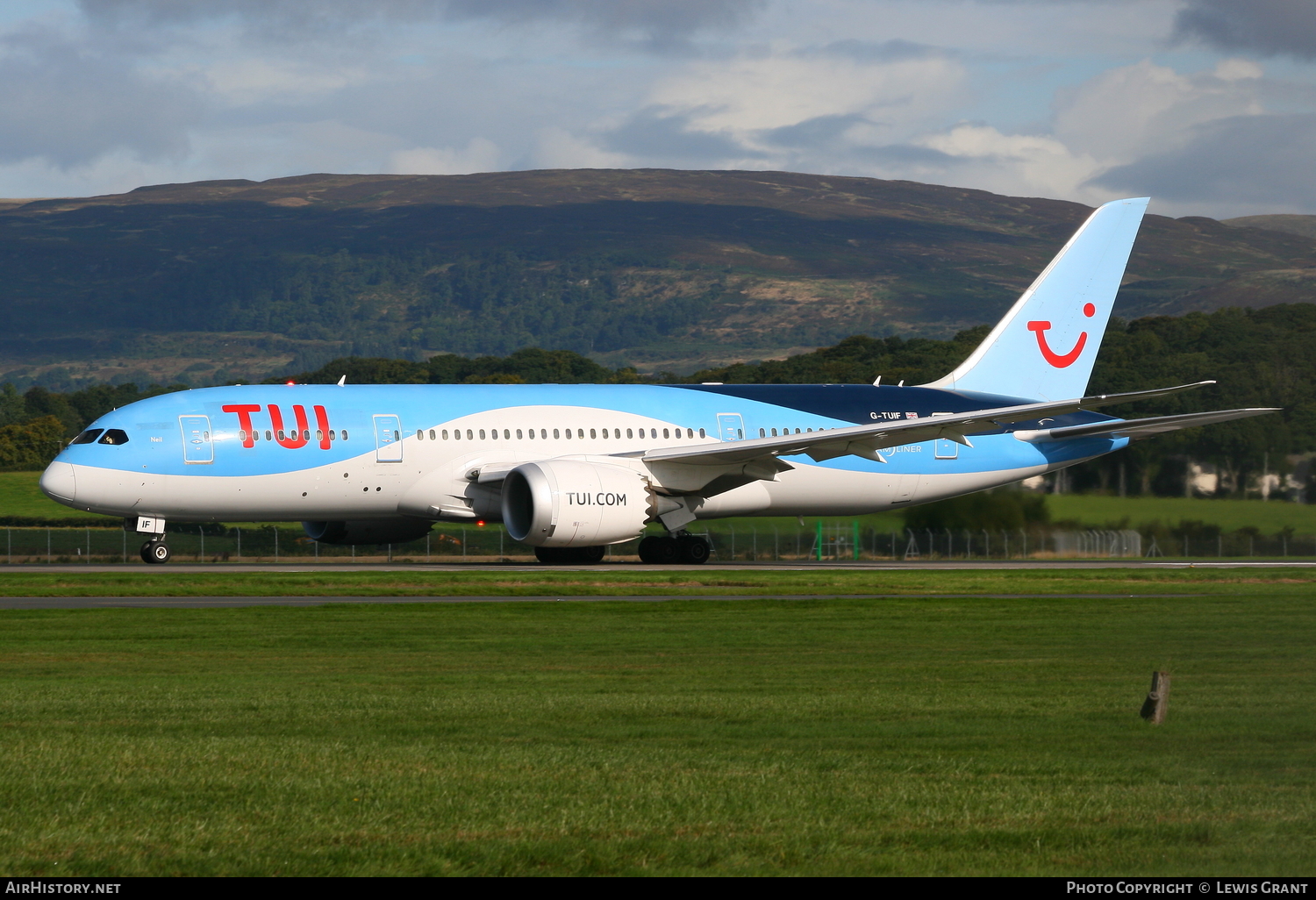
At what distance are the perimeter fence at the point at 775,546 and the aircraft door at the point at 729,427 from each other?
5590 mm

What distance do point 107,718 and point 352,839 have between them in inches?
211

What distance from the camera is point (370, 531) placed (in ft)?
123

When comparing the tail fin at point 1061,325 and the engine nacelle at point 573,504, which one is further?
the tail fin at point 1061,325

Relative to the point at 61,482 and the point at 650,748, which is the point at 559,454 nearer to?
the point at 61,482

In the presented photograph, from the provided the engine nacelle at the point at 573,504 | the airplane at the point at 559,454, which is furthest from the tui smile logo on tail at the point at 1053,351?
the engine nacelle at the point at 573,504

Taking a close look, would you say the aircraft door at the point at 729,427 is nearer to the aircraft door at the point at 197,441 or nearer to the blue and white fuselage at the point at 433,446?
the blue and white fuselage at the point at 433,446

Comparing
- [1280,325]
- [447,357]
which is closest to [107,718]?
[1280,325]

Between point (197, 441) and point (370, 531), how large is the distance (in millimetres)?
5217

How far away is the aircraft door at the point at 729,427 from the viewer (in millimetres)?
37875

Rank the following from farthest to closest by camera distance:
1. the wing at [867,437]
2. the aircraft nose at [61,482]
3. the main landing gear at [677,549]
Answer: the main landing gear at [677,549] < the wing at [867,437] < the aircraft nose at [61,482]


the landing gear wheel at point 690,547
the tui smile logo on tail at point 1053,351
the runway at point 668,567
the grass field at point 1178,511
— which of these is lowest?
the runway at point 668,567

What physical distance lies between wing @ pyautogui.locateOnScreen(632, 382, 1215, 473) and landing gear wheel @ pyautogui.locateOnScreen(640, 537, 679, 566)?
8.99 feet

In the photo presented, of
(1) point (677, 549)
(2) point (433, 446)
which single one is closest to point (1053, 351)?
(1) point (677, 549)

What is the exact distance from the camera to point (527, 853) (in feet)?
26.9
